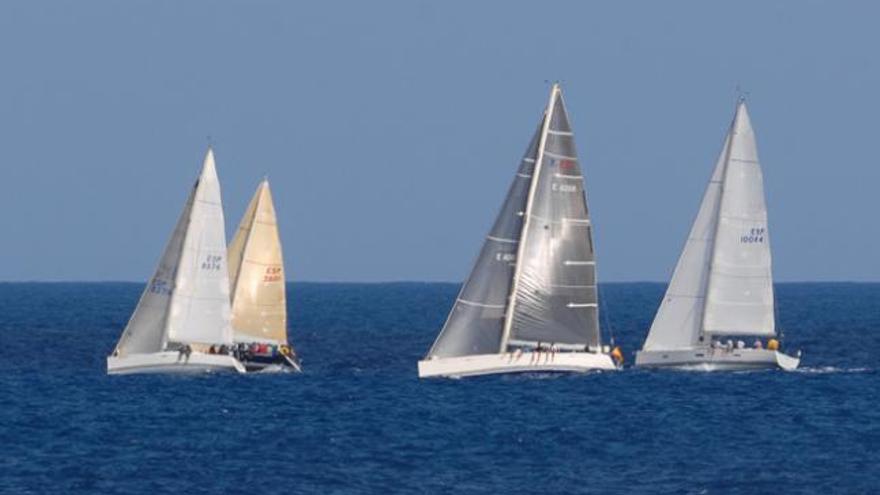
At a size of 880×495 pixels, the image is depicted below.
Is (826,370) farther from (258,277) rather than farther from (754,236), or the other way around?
(258,277)

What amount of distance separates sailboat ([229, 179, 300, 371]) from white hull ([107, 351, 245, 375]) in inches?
186

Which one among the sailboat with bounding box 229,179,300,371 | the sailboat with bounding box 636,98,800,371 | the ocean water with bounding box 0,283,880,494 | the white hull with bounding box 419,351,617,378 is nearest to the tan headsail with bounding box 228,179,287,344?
the sailboat with bounding box 229,179,300,371

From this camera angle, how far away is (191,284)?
80375 mm

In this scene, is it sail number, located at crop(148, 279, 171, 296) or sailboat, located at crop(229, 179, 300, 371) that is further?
sailboat, located at crop(229, 179, 300, 371)

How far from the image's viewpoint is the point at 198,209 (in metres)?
80.4

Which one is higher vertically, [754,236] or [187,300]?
[754,236]

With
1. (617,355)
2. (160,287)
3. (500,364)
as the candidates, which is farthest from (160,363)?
(617,355)

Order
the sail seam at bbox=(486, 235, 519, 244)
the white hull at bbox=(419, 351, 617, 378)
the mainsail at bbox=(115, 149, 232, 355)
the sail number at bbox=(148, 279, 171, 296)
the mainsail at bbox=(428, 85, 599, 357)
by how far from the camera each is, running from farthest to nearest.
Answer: the sail number at bbox=(148, 279, 171, 296) → the mainsail at bbox=(115, 149, 232, 355) → the sail seam at bbox=(486, 235, 519, 244) → the mainsail at bbox=(428, 85, 599, 357) → the white hull at bbox=(419, 351, 617, 378)

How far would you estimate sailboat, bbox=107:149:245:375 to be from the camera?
7994cm

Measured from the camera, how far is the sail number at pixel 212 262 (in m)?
80.6

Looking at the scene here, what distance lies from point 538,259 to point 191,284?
12.1 meters

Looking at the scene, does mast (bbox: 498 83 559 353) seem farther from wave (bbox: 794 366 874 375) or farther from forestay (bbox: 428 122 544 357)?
wave (bbox: 794 366 874 375)

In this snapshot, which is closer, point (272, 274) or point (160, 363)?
point (160, 363)

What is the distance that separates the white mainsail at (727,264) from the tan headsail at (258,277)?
14.1 metres
